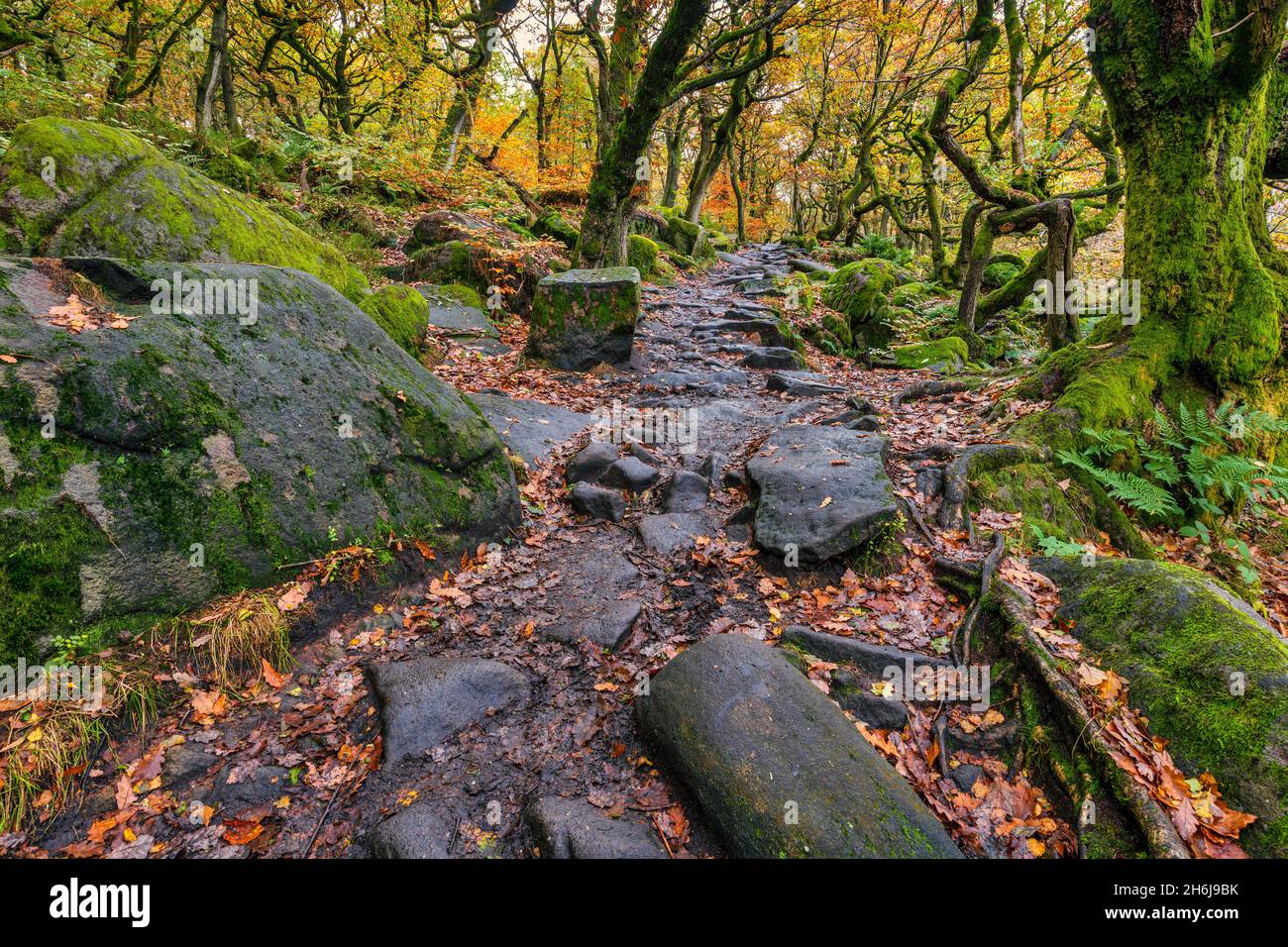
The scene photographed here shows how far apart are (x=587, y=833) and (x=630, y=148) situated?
10312mm

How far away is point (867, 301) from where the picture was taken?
12656 mm

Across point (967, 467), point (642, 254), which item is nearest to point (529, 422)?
point (967, 467)

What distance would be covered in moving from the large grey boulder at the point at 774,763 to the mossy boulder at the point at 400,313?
6591mm

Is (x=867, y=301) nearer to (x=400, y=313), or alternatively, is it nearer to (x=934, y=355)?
(x=934, y=355)

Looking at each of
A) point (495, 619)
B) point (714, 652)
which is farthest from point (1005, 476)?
point (495, 619)

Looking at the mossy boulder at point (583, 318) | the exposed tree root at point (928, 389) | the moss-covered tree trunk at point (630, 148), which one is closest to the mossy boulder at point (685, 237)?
the moss-covered tree trunk at point (630, 148)

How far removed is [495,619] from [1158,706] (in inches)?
162

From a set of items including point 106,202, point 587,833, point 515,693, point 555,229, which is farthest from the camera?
point 555,229

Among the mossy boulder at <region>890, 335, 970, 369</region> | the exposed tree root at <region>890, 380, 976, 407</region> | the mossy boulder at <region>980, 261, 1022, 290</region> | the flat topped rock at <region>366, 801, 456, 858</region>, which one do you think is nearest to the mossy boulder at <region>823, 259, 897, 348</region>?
the mossy boulder at <region>890, 335, 970, 369</region>

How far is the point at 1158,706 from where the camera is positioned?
2.91 meters

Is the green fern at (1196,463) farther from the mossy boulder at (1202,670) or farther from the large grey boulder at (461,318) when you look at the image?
the large grey boulder at (461,318)

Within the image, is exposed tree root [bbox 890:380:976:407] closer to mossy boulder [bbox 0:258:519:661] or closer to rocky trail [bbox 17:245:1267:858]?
rocky trail [bbox 17:245:1267:858]

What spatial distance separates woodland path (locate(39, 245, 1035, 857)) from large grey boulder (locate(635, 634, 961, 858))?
0.58 ft

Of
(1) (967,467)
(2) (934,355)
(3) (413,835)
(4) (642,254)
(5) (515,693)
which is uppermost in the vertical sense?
(4) (642,254)
